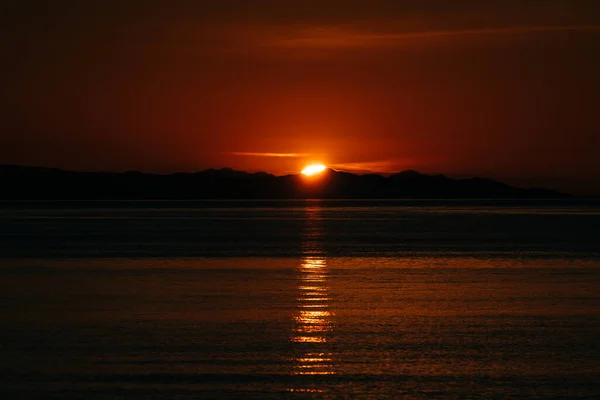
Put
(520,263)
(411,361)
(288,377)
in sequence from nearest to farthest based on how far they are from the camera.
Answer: (288,377)
(411,361)
(520,263)

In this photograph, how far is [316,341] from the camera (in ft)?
60.6

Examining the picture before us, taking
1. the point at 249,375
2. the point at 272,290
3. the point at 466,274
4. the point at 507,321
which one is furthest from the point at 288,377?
the point at 466,274

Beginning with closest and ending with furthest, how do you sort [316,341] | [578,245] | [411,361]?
[411,361] → [316,341] → [578,245]

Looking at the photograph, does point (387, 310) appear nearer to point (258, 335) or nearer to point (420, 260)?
point (258, 335)

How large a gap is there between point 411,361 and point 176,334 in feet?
16.6

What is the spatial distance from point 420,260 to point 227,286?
12763 mm

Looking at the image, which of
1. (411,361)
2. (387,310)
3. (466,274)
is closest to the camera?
(411,361)

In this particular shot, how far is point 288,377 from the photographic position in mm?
15195

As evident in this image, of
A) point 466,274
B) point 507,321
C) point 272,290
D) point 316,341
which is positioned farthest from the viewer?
point 466,274

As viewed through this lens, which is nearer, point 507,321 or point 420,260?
point 507,321

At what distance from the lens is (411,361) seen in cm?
1642

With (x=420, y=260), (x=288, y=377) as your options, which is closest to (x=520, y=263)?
(x=420, y=260)

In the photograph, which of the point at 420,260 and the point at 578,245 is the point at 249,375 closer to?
the point at 420,260

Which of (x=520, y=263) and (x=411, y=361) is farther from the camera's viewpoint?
(x=520, y=263)
